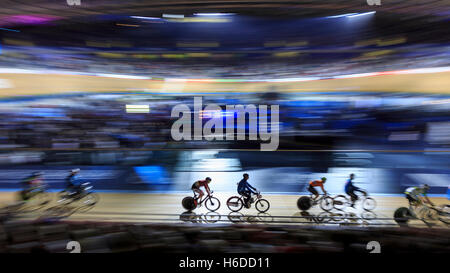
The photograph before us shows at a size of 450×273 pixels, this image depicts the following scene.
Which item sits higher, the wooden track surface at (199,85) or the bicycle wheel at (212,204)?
the wooden track surface at (199,85)

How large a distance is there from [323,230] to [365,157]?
24.1 inches

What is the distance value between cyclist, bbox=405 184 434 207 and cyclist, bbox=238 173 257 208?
1.11 m

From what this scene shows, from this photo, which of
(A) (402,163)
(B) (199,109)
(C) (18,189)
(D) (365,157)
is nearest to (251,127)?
(B) (199,109)

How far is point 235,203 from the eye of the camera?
1.78 metres

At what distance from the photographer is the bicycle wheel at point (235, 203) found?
1.77 m

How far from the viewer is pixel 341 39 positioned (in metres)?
1.76

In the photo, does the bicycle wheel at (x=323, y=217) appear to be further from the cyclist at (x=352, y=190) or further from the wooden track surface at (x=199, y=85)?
the wooden track surface at (x=199, y=85)

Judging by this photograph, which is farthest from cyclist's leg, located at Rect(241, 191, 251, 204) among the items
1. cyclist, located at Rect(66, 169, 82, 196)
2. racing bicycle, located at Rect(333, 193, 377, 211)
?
cyclist, located at Rect(66, 169, 82, 196)

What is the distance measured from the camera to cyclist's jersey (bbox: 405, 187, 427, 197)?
1703mm

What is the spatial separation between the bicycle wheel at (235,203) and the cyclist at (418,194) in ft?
3.94

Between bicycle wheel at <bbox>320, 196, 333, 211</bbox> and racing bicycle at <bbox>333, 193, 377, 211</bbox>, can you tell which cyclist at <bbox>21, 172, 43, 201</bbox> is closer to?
bicycle wheel at <bbox>320, 196, 333, 211</bbox>

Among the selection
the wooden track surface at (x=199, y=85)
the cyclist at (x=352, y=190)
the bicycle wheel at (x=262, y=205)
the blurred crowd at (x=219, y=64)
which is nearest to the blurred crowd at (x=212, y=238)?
the bicycle wheel at (x=262, y=205)

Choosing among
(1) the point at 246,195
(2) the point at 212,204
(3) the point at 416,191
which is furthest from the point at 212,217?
(3) the point at 416,191

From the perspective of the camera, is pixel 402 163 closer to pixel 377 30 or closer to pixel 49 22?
pixel 377 30
